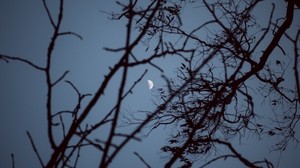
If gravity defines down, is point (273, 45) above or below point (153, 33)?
below

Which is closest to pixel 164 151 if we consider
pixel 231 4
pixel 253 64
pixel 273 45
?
pixel 253 64

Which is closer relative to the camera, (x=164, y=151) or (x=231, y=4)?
(x=164, y=151)

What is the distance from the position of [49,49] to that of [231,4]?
6162 mm

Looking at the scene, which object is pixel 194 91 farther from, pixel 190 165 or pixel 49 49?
pixel 49 49

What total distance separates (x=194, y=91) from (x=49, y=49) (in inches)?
211

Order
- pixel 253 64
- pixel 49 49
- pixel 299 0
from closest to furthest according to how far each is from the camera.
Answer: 1. pixel 49 49
2. pixel 299 0
3. pixel 253 64

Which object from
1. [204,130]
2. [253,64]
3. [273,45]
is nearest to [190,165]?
[204,130]

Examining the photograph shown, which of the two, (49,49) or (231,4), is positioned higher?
(231,4)

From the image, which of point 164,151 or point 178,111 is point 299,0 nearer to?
point 178,111

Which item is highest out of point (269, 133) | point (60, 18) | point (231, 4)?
point (231, 4)

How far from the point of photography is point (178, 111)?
21.6 feet

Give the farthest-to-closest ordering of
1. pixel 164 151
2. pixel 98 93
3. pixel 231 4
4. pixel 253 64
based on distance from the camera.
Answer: pixel 231 4 < pixel 164 151 < pixel 253 64 < pixel 98 93

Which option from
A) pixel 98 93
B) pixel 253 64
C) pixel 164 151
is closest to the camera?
pixel 98 93

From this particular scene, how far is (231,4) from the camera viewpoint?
6.49 meters
